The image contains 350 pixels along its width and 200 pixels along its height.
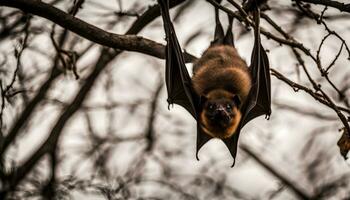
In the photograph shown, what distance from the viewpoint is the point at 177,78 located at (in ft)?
28.2

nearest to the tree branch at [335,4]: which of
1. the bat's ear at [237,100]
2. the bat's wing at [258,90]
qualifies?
Answer: the bat's wing at [258,90]

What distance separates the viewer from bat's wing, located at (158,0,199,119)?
7.93 m

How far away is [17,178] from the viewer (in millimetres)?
8711

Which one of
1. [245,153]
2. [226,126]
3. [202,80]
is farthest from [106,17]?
[245,153]

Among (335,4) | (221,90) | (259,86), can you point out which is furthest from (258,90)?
(335,4)

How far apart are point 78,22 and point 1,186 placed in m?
3.15

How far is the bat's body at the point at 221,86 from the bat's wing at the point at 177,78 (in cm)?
20

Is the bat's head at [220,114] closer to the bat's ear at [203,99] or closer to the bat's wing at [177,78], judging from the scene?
the bat's ear at [203,99]

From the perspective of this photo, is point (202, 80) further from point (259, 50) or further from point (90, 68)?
point (90, 68)

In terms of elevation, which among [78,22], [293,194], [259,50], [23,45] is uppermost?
[78,22]

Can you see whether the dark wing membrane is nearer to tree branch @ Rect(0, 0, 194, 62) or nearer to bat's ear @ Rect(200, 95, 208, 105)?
bat's ear @ Rect(200, 95, 208, 105)

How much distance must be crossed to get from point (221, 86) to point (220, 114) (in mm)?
690

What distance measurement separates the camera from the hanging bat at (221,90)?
327 inches

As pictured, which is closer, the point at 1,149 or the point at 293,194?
the point at 1,149
